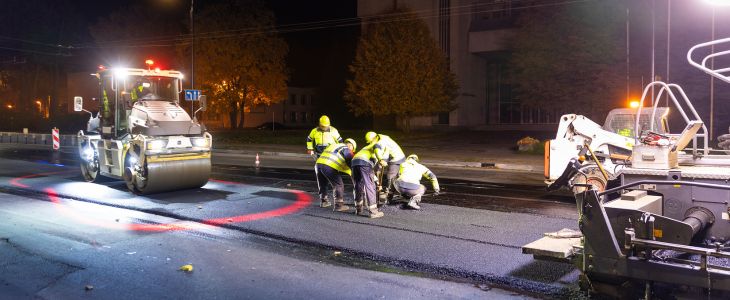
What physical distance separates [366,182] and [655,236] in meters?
5.85

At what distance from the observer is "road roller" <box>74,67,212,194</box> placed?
1270 cm

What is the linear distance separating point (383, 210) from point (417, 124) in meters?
36.7

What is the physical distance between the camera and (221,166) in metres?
20.7

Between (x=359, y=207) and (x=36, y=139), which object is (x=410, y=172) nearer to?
(x=359, y=207)

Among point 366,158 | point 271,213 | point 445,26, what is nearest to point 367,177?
point 366,158

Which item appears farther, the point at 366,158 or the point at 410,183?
the point at 410,183

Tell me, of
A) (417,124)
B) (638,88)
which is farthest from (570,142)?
(417,124)

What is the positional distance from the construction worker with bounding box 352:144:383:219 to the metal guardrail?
29.5 meters

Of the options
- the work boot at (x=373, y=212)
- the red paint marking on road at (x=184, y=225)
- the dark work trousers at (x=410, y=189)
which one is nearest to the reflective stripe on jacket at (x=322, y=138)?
the red paint marking on road at (x=184, y=225)

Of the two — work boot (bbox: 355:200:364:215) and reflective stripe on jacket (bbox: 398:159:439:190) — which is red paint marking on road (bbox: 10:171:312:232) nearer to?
work boot (bbox: 355:200:364:215)

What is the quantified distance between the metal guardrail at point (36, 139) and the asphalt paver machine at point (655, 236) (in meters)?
34.7

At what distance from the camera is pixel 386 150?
1067 centimetres

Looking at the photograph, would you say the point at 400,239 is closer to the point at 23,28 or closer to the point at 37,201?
the point at 37,201

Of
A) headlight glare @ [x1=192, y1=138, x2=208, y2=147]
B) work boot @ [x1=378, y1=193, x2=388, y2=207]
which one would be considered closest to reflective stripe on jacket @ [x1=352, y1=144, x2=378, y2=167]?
work boot @ [x1=378, y1=193, x2=388, y2=207]
